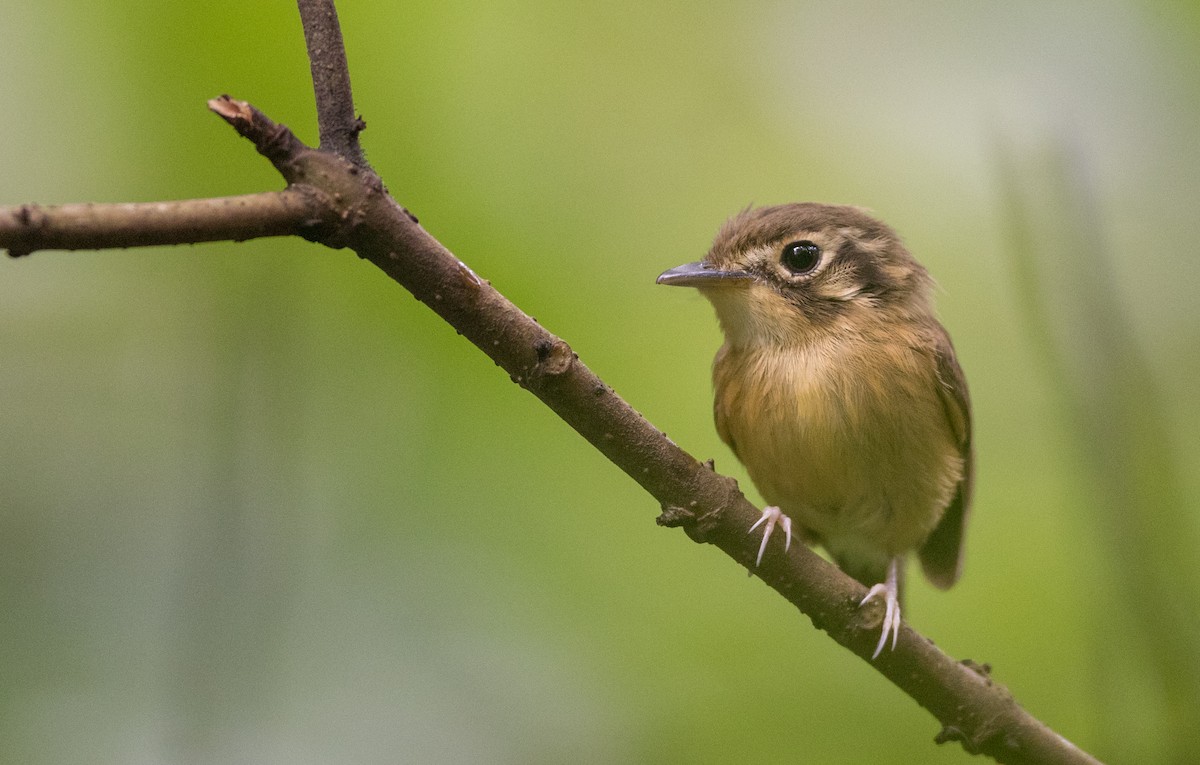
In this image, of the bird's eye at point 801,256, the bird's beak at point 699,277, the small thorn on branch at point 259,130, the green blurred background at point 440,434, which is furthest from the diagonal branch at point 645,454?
the bird's eye at point 801,256

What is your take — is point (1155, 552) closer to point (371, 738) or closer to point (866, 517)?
point (866, 517)

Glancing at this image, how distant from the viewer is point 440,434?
4.58m

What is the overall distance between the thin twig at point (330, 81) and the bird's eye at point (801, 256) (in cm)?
244

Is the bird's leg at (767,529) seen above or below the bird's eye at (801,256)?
below

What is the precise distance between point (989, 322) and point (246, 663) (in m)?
4.08

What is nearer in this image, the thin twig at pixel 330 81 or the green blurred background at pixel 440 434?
the thin twig at pixel 330 81

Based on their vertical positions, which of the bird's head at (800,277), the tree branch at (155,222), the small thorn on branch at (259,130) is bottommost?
the bird's head at (800,277)

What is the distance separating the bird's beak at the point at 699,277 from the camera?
408cm

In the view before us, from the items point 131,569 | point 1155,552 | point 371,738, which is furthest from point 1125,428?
point 131,569

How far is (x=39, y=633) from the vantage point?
4273 millimetres

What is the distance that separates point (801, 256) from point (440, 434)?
1.71 metres

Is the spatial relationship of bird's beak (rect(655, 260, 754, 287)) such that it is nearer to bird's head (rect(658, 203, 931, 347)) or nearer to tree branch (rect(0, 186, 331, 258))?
bird's head (rect(658, 203, 931, 347))

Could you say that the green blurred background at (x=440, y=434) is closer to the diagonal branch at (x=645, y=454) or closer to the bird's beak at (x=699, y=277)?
the diagonal branch at (x=645, y=454)

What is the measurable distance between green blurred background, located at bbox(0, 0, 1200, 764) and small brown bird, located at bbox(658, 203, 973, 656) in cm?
50
